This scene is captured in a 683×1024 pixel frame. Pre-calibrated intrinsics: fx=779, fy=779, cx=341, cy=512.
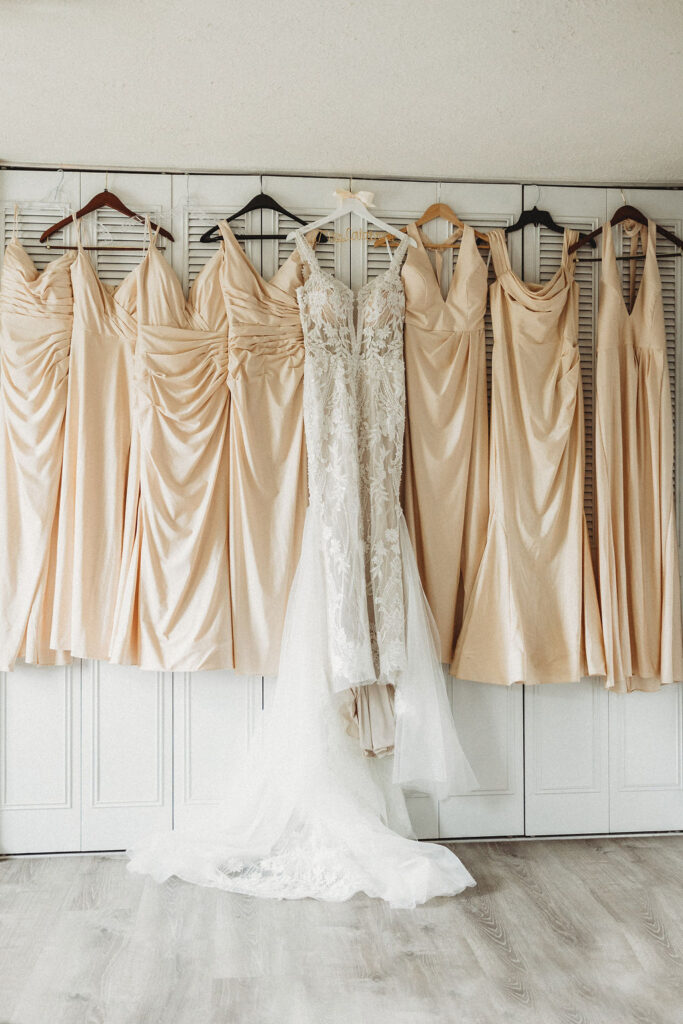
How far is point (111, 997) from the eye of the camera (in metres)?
2.12

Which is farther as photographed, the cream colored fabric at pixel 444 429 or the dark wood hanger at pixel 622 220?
the dark wood hanger at pixel 622 220

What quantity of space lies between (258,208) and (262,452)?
3.29ft

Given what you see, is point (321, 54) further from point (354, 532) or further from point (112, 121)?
point (354, 532)

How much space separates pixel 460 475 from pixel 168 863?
1816 millimetres

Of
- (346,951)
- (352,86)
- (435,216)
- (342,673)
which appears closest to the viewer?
(346,951)

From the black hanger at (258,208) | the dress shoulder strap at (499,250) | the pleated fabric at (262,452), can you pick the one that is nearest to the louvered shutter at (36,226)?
the black hanger at (258,208)

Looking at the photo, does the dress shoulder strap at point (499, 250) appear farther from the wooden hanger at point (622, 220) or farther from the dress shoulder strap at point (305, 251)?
the dress shoulder strap at point (305, 251)

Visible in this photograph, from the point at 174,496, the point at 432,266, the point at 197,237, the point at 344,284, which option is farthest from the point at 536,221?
the point at 174,496

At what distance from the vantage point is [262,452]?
304cm

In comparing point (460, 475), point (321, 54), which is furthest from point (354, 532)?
point (321, 54)

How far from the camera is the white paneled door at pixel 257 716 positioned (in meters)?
3.10

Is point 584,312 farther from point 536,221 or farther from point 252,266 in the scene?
point 252,266

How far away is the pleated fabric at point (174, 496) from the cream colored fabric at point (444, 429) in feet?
2.46

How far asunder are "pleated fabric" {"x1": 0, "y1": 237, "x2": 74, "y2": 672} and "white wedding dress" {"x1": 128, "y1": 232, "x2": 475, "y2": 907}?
3.03 feet
